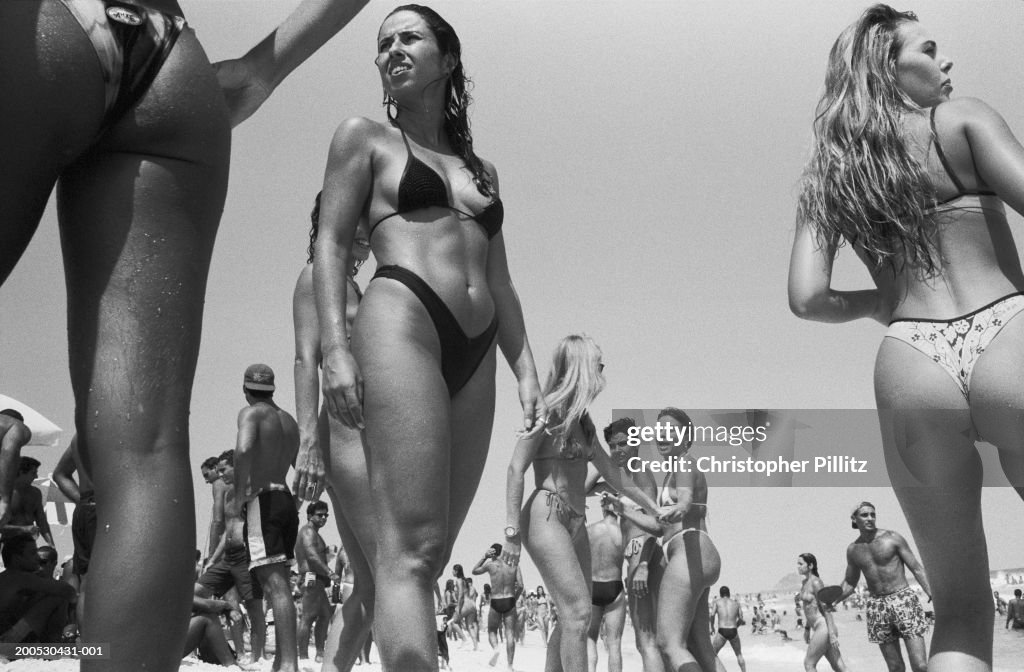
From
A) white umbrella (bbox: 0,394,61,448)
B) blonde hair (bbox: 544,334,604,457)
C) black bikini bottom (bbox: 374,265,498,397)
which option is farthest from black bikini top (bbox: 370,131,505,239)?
white umbrella (bbox: 0,394,61,448)

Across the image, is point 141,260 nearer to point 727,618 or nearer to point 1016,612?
point 727,618

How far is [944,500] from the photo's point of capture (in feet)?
8.79

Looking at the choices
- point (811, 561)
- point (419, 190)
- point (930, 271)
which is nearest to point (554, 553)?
point (419, 190)

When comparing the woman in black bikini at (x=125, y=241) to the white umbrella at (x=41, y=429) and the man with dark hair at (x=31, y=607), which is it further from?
the white umbrella at (x=41, y=429)

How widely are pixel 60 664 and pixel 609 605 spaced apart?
17.0ft

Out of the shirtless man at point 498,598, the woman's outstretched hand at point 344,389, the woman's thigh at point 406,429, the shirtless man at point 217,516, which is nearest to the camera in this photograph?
the woman's thigh at point 406,429

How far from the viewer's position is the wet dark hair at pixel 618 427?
31.3 ft

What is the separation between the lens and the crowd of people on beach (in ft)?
5.17

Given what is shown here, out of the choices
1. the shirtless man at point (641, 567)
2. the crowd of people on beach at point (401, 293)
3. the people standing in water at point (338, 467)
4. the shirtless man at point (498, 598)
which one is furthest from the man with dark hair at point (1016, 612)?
the people standing in water at point (338, 467)

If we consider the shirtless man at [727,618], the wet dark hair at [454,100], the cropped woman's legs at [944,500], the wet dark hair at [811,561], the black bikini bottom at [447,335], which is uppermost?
Result: the wet dark hair at [811,561]

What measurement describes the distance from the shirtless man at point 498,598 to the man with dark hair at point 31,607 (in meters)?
5.89

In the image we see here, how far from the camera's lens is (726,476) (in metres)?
6.48

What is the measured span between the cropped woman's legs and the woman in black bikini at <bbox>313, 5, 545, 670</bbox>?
111 cm

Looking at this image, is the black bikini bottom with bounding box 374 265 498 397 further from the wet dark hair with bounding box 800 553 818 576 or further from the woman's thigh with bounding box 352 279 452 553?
the wet dark hair with bounding box 800 553 818 576
